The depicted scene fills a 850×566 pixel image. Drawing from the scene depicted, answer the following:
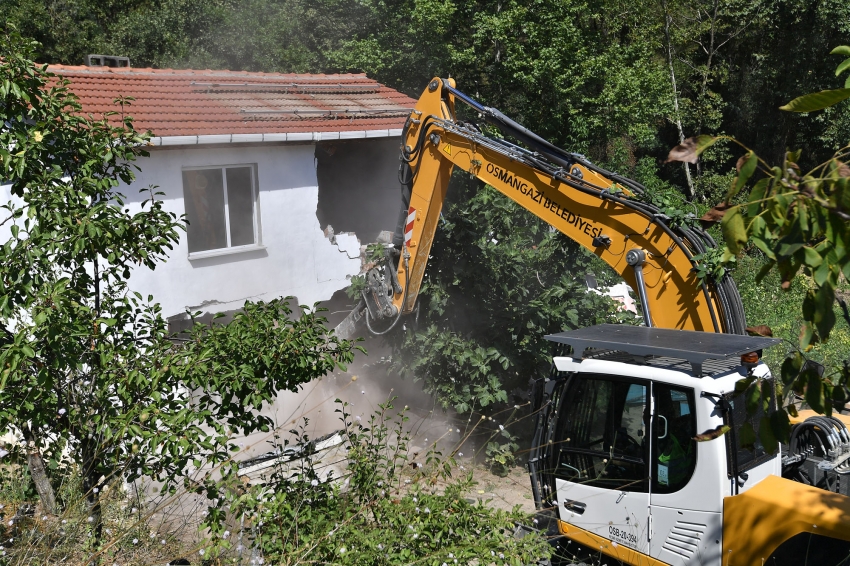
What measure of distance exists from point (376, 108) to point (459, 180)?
4.21 metres

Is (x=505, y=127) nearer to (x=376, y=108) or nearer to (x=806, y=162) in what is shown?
(x=376, y=108)

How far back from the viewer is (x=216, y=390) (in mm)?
3949

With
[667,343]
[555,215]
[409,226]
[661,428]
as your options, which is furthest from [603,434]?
[409,226]

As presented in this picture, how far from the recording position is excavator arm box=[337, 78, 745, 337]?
5.69 metres

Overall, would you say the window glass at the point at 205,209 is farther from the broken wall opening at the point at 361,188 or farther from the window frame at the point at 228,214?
the broken wall opening at the point at 361,188

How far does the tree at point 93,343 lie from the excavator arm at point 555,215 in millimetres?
2733

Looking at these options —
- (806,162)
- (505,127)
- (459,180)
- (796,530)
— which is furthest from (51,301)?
(806,162)

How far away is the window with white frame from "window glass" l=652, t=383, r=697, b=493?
792 centimetres

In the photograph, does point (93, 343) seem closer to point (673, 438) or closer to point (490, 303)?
point (673, 438)

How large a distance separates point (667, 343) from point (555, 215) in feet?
6.86

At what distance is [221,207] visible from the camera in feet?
37.2

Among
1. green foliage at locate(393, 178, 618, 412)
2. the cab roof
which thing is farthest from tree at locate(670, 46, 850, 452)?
green foliage at locate(393, 178, 618, 412)

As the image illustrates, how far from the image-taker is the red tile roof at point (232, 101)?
10969mm

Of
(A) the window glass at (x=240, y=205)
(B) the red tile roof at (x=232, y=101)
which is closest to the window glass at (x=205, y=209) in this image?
(A) the window glass at (x=240, y=205)
